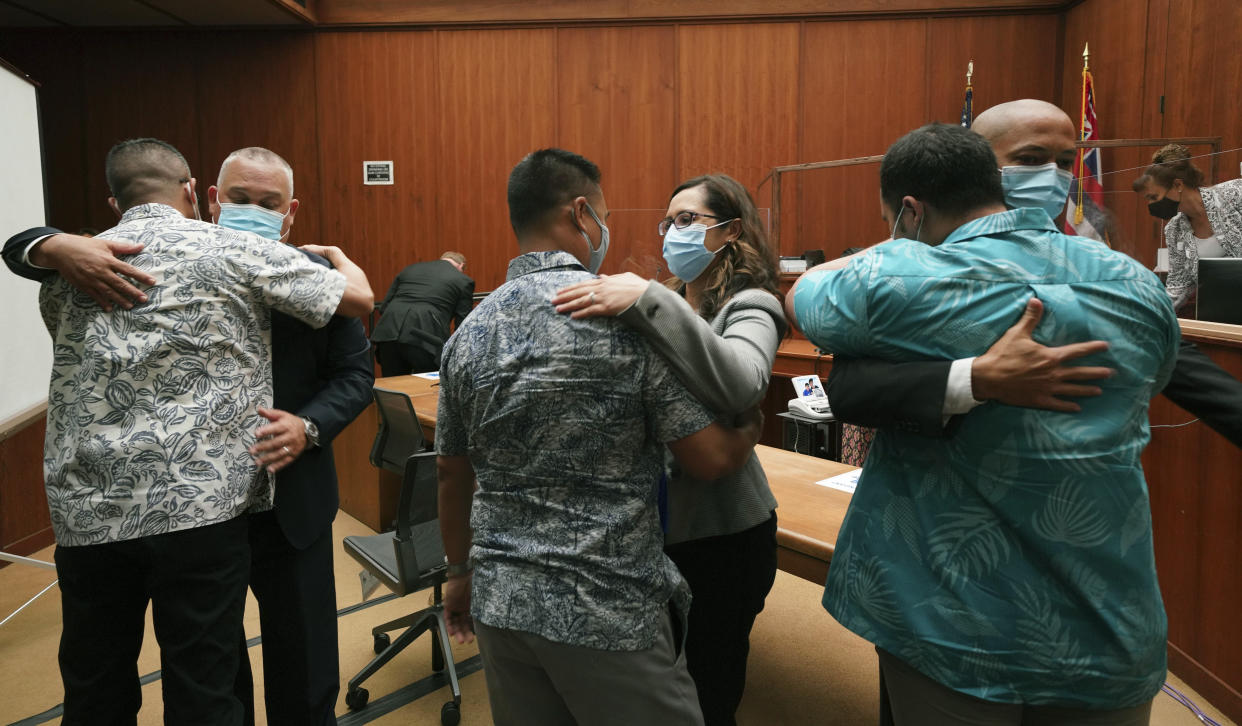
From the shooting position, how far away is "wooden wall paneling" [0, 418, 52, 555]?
351 cm

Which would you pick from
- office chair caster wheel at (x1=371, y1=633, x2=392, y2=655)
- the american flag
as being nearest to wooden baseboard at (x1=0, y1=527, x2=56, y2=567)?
office chair caster wheel at (x1=371, y1=633, x2=392, y2=655)

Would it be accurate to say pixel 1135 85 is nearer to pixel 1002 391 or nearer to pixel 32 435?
pixel 1002 391

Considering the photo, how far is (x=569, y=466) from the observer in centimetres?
102

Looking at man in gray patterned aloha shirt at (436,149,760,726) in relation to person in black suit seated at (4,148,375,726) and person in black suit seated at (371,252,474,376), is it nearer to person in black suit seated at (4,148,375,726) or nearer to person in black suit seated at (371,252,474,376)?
person in black suit seated at (4,148,375,726)

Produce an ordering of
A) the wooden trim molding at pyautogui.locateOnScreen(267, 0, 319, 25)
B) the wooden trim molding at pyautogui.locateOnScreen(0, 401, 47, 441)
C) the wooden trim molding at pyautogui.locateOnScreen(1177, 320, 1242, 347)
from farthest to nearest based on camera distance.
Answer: the wooden trim molding at pyautogui.locateOnScreen(267, 0, 319, 25) → the wooden trim molding at pyautogui.locateOnScreen(0, 401, 47, 441) → the wooden trim molding at pyautogui.locateOnScreen(1177, 320, 1242, 347)

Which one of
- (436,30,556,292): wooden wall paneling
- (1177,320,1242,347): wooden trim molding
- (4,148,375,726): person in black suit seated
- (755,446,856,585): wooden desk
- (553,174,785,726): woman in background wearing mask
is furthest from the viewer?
(436,30,556,292): wooden wall paneling

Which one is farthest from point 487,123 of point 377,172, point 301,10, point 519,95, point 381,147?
point 301,10

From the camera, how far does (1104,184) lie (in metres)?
4.19

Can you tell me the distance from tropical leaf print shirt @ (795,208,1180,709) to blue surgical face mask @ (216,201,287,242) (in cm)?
137

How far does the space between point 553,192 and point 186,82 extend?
7.27m

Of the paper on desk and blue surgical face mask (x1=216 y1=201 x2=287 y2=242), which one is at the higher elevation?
blue surgical face mask (x1=216 y1=201 x2=287 y2=242)

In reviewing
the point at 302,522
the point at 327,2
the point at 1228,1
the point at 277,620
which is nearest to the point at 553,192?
the point at 302,522

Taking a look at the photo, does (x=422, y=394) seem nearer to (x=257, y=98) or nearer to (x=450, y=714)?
(x=450, y=714)

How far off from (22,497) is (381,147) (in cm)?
437
